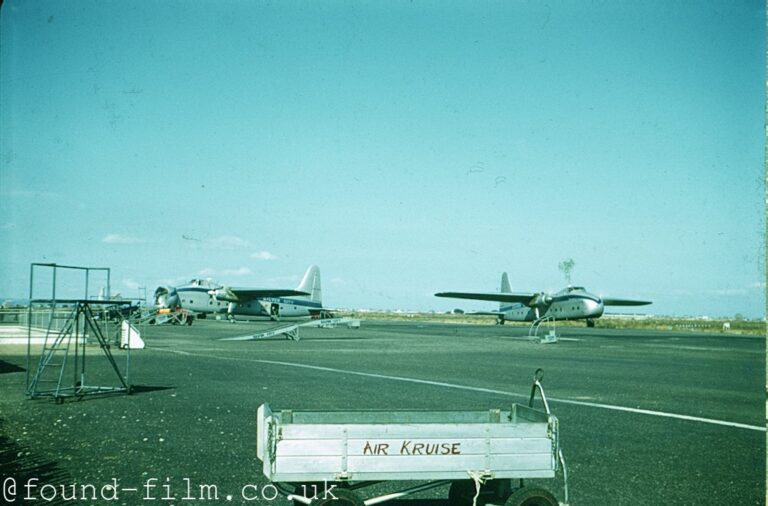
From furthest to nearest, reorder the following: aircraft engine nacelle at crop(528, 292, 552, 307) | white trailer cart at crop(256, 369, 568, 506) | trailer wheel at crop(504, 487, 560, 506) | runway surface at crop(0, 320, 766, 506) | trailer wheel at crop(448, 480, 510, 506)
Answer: aircraft engine nacelle at crop(528, 292, 552, 307) < runway surface at crop(0, 320, 766, 506) < trailer wheel at crop(448, 480, 510, 506) < trailer wheel at crop(504, 487, 560, 506) < white trailer cart at crop(256, 369, 568, 506)

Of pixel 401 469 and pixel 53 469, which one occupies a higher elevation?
pixel 401 469

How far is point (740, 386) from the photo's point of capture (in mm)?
16969

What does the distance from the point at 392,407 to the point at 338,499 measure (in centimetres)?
688

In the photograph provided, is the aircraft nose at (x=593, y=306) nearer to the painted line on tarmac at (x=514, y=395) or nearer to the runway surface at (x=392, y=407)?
the runway surface at (x=392, y=407)

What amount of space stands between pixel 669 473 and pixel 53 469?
682 centimetres

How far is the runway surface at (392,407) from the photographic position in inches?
274

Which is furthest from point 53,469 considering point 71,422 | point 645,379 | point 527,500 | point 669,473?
point 645,379

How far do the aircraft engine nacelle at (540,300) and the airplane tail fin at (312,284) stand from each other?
2901cm

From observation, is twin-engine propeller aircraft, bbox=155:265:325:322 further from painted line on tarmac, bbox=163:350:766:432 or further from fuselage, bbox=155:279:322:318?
painted line on tarmac, bbox=163:350:766:432

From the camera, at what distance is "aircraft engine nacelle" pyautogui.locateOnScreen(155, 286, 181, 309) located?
6481 cm

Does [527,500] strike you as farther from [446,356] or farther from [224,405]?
[446,356]

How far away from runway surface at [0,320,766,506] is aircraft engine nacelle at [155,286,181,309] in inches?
1672

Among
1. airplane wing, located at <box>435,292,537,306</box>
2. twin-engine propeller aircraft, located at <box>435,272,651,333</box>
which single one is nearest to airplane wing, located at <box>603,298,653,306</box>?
twin-engine propeller aircraft, located at <box>435,272,651,333</box>

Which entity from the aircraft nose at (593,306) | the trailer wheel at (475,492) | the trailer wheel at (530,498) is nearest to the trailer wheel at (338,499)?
the trailer wheel at (530,498)
